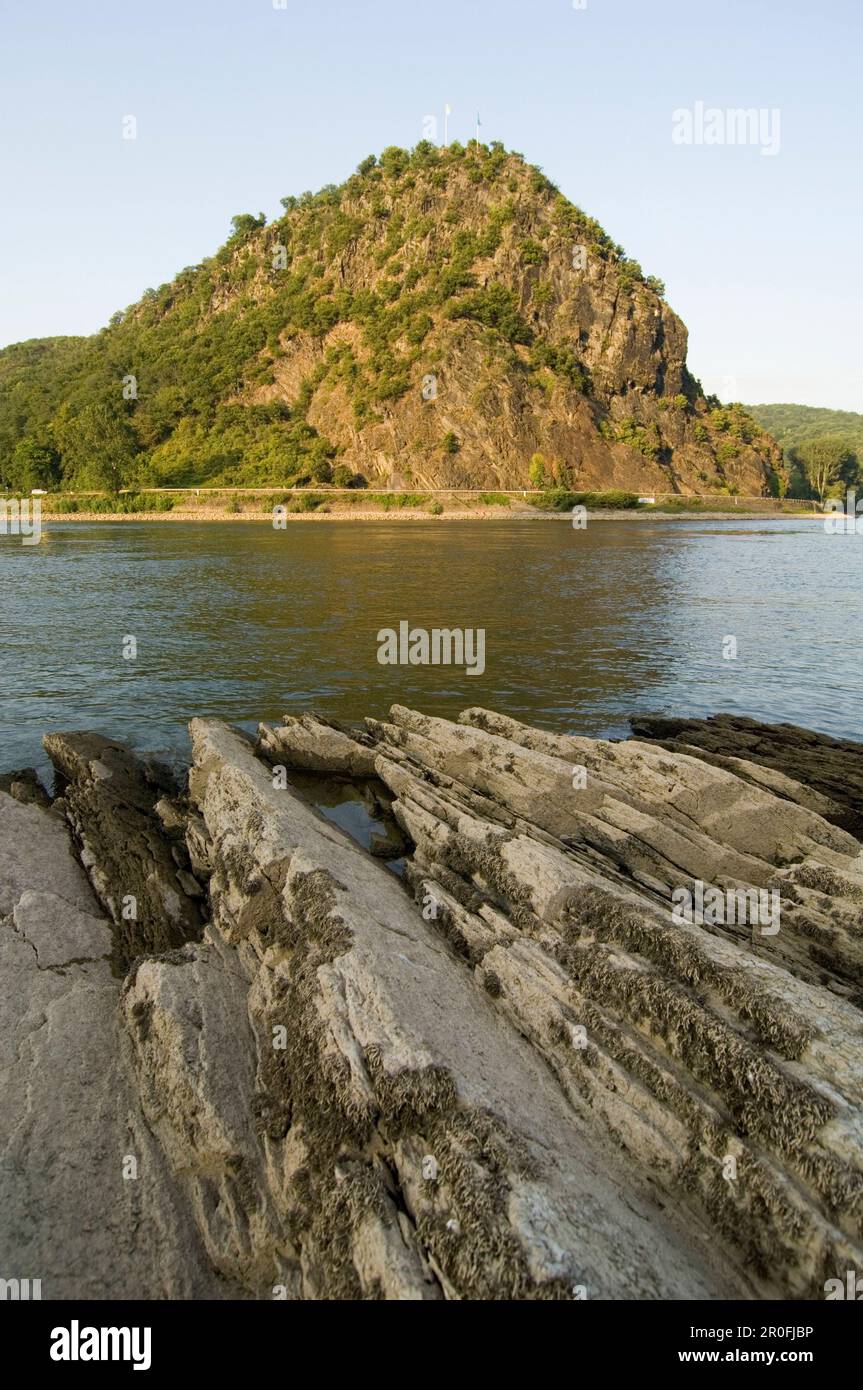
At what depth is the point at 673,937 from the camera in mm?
7984

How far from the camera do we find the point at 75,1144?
6.80 meters

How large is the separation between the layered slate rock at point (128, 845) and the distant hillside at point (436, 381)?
5354 inches

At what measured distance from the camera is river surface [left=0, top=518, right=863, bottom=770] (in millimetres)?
22750

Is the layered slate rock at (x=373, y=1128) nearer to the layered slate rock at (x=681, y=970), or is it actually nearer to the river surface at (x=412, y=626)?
Result: the layered slate rock at (x=681, y=970)

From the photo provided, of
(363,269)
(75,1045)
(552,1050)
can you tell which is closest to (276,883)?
(75,1045)

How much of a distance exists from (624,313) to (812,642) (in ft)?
518

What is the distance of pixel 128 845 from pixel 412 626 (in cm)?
2346

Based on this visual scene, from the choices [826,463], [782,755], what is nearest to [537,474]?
[826,463]

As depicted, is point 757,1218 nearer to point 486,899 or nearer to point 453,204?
point 486,899

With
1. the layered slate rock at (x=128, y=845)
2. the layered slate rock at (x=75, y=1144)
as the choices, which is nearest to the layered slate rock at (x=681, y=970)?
the layered slate rock at (x=128, y=845)

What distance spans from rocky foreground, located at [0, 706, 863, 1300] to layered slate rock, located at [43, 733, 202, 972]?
0.07m

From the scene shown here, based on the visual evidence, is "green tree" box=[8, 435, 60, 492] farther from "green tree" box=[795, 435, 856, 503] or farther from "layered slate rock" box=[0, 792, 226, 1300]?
"green tree" box=[795, 435, 856, 503]

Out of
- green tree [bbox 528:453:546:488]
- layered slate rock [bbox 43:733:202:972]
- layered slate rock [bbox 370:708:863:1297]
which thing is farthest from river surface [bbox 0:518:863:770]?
green tree [bbox 528:453:546:488]

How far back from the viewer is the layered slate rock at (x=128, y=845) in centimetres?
1017
